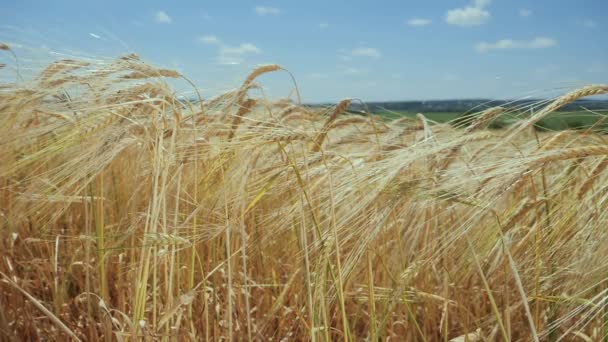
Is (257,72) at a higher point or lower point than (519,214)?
higher

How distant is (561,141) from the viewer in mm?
1770

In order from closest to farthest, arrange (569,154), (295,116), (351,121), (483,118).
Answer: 1. (569,154)
2. (483,118)
3. (295,116)
4. (351,121)

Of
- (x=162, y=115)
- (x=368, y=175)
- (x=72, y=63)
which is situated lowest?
(x=368, y=175)

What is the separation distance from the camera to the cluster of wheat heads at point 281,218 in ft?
3.50

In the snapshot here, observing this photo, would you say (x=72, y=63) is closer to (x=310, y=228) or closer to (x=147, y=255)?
(x=147, y=255)

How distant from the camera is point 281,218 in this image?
132cm

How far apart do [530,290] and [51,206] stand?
1.54m

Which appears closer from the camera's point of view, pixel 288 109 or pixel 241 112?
pixel 241 112

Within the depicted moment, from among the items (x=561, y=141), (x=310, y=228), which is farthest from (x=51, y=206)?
(x=561, y=141)

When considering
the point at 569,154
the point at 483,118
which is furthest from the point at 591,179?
the point at 483,118

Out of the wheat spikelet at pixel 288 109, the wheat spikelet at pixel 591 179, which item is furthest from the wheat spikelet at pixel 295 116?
the wheat spikelet at pixel 591 179

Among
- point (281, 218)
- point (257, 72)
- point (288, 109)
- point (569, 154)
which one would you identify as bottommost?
point (281, 218)

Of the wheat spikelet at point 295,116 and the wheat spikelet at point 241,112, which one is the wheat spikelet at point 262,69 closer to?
the wheat spikelet at point 241,112

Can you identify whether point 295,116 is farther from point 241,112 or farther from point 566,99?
point 566,99
